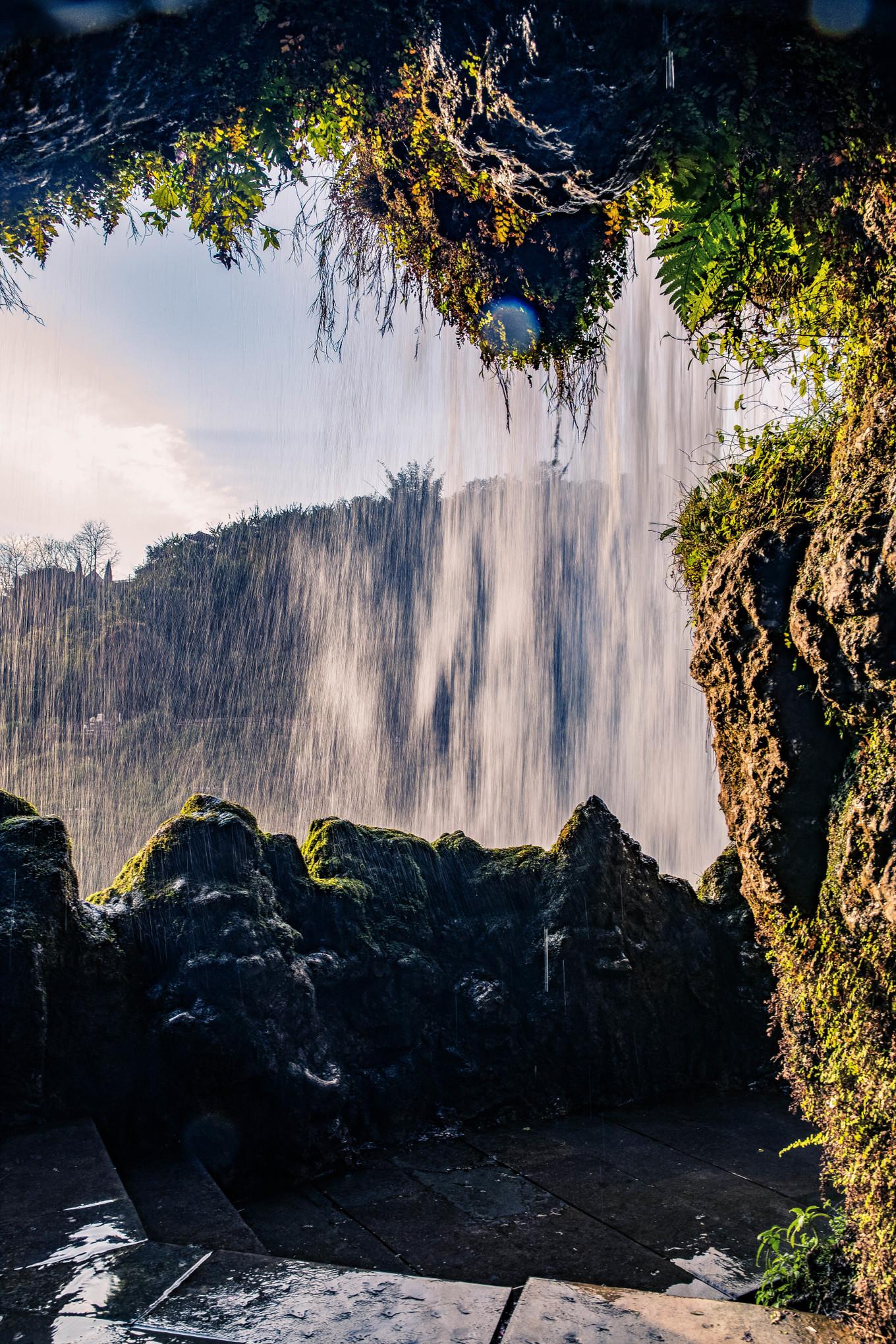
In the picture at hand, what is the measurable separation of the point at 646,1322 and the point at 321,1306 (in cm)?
112

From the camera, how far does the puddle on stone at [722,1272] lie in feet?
12.3

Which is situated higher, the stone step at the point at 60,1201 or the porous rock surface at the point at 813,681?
the porous rock surface at the point at 813,681

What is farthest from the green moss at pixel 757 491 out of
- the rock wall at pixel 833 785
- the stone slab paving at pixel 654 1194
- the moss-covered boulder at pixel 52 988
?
the moss-covered boulder at pixel 52 988

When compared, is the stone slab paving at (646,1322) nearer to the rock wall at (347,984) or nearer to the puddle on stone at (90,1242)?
the puddle on stone at (90,1242)

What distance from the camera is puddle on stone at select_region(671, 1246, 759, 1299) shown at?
374 centimetres

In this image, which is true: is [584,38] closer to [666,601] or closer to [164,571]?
[666,601]

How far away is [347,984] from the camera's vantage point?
18.7 ft

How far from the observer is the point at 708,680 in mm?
3209

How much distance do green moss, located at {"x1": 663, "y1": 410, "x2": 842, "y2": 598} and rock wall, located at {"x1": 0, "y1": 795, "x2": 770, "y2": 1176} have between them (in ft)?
11.2

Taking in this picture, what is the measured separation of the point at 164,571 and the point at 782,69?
18614 mm

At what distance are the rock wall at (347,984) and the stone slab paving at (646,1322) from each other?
2368 millimetres

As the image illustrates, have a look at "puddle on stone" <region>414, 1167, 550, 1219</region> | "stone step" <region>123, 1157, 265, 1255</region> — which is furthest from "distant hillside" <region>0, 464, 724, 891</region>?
"stone step" <region>123, 1157, 265, 1255</region>

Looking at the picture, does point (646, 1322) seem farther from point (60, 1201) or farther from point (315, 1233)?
point (60, 1201)

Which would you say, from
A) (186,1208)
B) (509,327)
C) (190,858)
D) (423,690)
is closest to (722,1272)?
(186,1208)
